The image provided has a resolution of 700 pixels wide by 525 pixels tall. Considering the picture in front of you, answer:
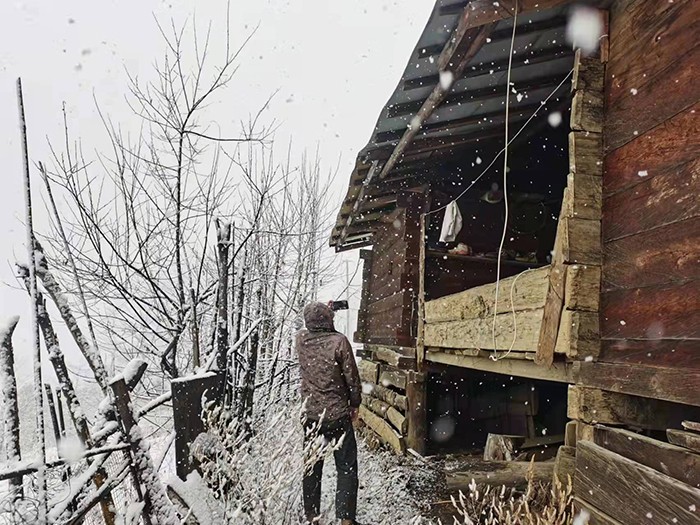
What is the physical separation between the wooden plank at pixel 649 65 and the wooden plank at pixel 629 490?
1783mm

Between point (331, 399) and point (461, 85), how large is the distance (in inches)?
121

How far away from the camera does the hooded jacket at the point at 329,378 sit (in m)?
4.54

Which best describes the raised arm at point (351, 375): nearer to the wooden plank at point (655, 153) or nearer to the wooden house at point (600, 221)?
the wooden house at point (600, 221)

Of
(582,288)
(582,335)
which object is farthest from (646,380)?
(582,288)

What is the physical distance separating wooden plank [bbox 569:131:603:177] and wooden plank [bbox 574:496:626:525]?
1.94m

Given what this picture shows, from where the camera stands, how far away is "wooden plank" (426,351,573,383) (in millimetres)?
3311

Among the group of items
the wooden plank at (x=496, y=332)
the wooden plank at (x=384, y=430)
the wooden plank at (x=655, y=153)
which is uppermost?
the wooden plank at (x=655, y=153)

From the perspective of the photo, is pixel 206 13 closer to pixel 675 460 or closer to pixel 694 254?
pixel 694 254

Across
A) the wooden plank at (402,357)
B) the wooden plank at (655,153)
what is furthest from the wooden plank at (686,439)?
the wooden plank at (402,357)

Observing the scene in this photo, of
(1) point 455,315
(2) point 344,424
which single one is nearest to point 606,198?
(1) point 455,315

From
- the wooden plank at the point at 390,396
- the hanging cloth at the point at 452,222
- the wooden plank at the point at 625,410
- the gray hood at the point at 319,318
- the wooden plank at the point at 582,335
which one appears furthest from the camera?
the wooden plank at the point at 390,396

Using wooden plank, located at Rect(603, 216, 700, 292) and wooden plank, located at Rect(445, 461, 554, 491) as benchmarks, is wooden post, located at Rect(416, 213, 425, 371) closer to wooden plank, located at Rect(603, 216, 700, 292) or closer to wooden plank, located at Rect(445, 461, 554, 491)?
wooden plank, located at Rect(445, 461, 554, 491)

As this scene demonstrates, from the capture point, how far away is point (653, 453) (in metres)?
2.47

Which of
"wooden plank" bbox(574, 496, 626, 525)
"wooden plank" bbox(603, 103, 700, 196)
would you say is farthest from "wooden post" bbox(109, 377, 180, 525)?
"wooden plank" bbox(603, 103, 700, 196)
